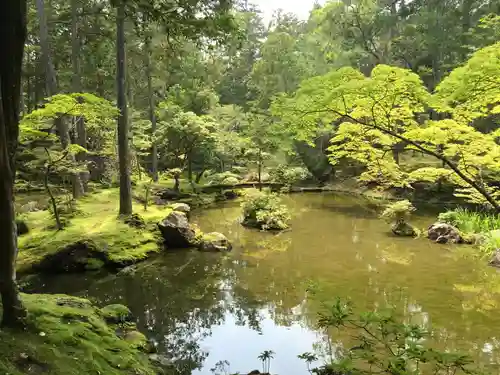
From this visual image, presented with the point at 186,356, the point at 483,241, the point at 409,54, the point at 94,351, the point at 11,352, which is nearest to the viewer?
the point at 11,352

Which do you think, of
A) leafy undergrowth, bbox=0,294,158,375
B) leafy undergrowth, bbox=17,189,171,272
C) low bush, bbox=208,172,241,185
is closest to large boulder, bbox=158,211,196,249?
leafy undergrowth, bbox=17,189,171,272

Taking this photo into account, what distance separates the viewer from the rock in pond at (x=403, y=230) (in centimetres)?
1259

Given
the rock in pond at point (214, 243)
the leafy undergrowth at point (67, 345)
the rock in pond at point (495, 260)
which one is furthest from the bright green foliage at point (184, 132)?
the leafy undergrowth at point (67, 345)

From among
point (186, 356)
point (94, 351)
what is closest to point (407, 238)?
point (186, 356)

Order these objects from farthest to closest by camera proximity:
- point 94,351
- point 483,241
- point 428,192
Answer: point 428,192, point 483,241, point 94,351

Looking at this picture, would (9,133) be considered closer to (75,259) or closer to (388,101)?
(388,101)

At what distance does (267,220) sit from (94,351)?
9.85 meters

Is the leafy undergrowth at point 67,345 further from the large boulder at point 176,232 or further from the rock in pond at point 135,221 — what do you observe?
the rock in pond at point 135,221

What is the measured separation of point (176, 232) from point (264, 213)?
363cm

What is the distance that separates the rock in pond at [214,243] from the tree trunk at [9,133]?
7467mm

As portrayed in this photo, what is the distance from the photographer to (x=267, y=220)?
13.6 metres

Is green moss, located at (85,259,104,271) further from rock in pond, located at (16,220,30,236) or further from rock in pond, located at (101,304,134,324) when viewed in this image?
rock in pond, located at (101,304,134,324)

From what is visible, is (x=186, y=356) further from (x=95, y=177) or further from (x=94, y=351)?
(x=95, y=177)

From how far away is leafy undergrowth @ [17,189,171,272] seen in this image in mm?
9125
